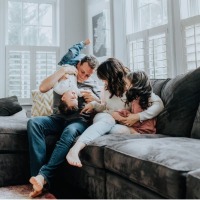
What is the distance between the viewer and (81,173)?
6.70 ft

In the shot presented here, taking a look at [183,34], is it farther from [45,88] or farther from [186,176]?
[186,176]

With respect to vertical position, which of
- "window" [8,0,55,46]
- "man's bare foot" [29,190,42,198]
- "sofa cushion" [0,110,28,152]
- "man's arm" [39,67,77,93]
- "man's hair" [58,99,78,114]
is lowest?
"man's bare foot" [29,190,42,198]

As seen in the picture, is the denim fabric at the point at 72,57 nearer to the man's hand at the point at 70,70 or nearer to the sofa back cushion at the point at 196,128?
the man's hand at the point at 70,70

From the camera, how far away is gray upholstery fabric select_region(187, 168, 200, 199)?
1004 mm

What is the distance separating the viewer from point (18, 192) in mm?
2201

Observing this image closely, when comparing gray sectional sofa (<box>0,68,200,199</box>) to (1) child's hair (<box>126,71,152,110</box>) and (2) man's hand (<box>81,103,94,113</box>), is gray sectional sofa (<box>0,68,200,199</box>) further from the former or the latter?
(2) man's hand (<box>81,103,94,113</box>)

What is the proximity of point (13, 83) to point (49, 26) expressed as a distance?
1.05m

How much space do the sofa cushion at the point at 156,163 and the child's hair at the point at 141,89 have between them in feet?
1.90

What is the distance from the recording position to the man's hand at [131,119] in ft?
7.00

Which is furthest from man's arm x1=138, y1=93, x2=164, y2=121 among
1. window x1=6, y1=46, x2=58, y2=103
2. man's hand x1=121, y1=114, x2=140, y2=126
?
window x1=6, y1=46, x2=58, y2=103

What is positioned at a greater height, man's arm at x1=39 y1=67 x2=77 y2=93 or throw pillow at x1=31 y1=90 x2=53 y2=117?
man's arm at x1=39 y1=67 x2=77 y2=93

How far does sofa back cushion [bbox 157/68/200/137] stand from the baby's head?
680 millimetres

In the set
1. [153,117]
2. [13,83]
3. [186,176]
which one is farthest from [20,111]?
[186,176]

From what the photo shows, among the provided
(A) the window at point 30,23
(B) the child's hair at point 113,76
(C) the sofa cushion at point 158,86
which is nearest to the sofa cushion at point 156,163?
(B) the child's hair at point 113,76
